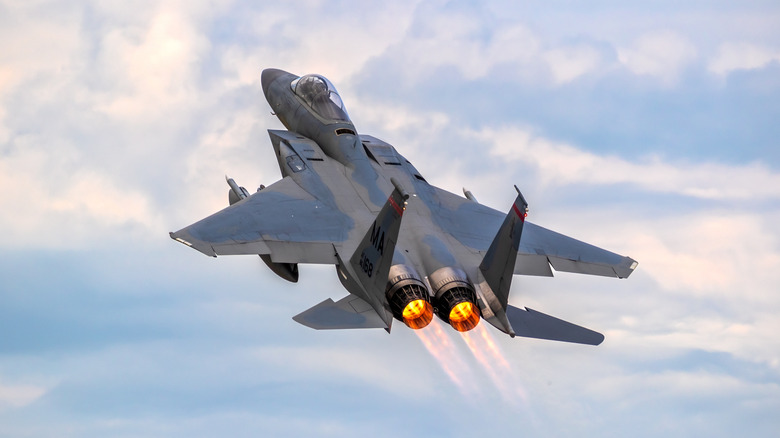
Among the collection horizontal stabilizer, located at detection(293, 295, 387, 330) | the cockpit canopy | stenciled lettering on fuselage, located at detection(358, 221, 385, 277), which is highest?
the cockpit canopy

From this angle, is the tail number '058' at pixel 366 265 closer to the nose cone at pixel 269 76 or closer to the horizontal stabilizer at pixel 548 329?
the horizontal stabilizer at pixel 548 329

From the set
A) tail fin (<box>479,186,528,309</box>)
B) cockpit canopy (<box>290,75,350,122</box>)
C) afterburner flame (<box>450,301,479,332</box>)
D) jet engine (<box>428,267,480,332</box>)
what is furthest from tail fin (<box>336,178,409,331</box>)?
cockpit canopy (<box>290,75,350,122</box>)

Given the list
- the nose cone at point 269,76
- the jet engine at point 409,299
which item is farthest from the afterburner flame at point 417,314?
the nose cone at point 269,76

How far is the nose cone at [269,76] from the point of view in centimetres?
5053

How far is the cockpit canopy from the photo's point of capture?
46781 millimetres

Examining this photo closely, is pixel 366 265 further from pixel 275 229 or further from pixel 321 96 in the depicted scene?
pixel 321 96

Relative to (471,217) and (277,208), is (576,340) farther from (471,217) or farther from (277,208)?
(277,208)

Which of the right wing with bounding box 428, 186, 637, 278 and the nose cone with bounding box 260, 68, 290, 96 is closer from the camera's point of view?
the right wing with bounding box 428, 186, 637, 278

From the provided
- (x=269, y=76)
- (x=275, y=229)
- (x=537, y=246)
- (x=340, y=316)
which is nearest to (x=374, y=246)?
(x=340, y=316)

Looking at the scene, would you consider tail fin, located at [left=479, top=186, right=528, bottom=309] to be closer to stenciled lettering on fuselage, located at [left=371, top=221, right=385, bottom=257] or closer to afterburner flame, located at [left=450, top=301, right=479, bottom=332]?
afterburner flame, located at [left=450, top=301, right=479, bottom=332]

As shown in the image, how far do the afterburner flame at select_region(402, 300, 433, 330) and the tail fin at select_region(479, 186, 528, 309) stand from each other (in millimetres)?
1910

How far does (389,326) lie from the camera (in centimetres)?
3562

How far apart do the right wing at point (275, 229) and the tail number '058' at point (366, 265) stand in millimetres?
2787

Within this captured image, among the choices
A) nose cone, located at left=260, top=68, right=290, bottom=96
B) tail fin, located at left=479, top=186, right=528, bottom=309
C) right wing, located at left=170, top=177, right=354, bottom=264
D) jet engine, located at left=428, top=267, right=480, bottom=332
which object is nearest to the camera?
tail fin, located at left=479, top=186, right=528, bottom=309
